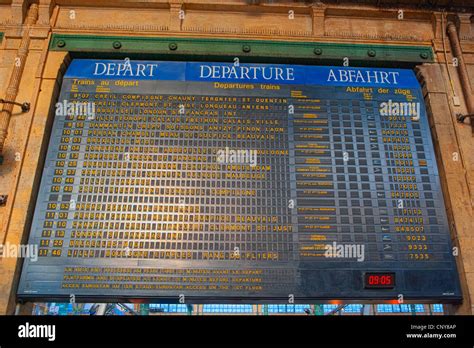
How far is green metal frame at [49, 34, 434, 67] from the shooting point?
33.4ft

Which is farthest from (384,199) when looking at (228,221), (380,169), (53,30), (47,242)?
(53,30)

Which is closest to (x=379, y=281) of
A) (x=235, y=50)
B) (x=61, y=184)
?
(x=235, y=50)

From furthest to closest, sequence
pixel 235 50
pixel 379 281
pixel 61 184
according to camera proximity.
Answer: pixel 235 50 → pixel 61 184 → pixel 379 281

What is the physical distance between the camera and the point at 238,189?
853cm

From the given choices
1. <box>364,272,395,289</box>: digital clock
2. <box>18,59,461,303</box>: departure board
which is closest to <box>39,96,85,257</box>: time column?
<box>18,59,461,303</box>: departure board

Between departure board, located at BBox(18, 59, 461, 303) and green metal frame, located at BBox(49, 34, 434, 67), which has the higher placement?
green metal frame, located at BBox(49, 34, 434, 67)

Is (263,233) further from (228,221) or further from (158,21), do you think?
(158,21)

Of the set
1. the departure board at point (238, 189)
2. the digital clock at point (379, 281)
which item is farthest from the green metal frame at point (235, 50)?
the digital clock at point (379, 281)

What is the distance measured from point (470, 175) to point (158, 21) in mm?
8638

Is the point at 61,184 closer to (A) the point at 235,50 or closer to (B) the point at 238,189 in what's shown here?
(B) the point at 238,189

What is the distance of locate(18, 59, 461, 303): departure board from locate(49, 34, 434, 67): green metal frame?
0.95 feet

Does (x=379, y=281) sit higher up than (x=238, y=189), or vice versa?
(x=238, y=189)

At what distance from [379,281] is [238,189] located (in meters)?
3.35

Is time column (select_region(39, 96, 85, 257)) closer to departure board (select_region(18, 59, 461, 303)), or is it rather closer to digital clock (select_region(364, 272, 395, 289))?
departure board (select_region(18, 59, 461, 303))
